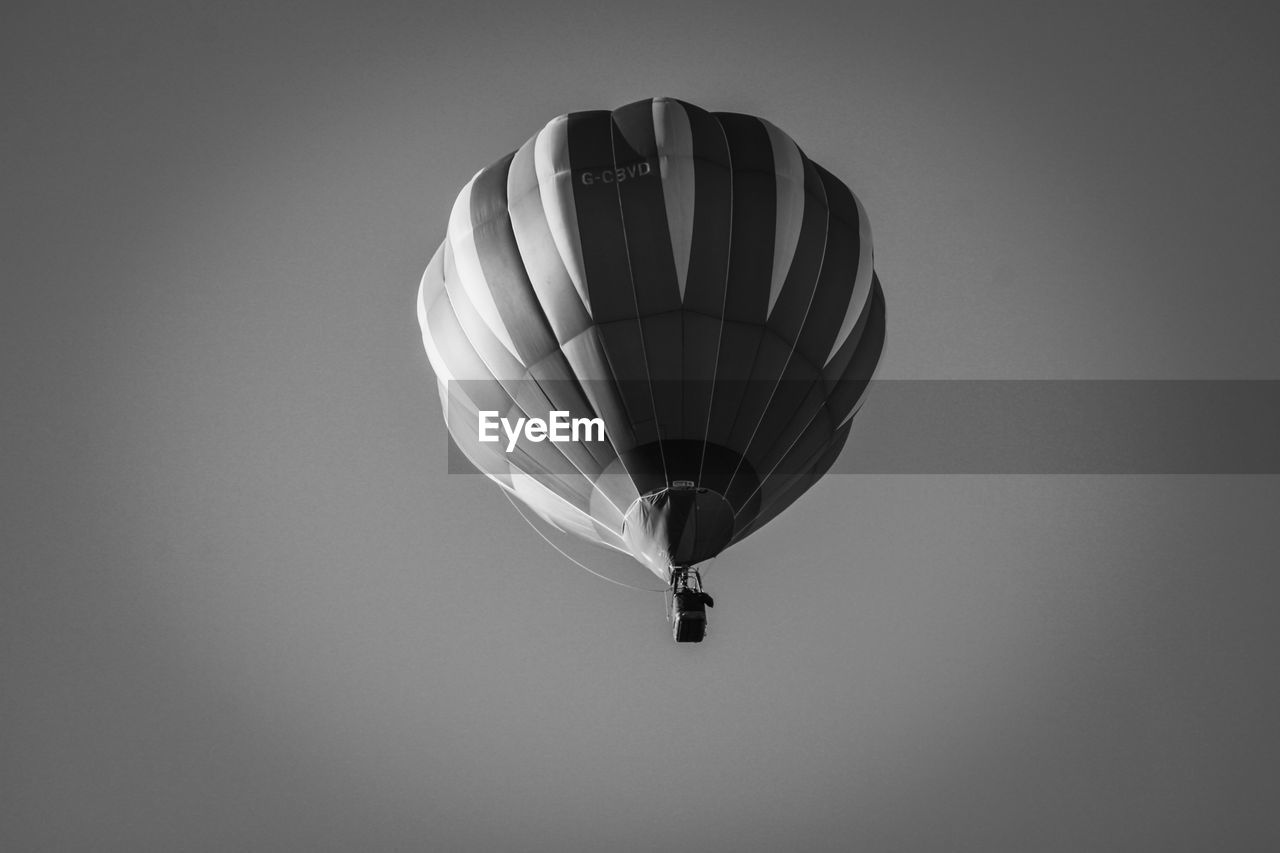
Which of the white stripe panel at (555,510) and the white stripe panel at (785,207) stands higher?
the white stripe panel at (785,207)

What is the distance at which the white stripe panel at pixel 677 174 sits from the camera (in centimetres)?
920

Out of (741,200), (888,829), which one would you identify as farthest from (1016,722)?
(741,200)

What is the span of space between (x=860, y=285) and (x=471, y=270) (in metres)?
2.73

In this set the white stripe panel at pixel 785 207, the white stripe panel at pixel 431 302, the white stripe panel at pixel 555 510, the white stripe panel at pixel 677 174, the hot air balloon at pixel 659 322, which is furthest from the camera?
the white stripe panel at pixel 431 302

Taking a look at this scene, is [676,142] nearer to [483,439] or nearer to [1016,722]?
[483,439]

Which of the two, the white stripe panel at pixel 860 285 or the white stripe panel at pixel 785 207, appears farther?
the white stripe panel at pixel 860 285

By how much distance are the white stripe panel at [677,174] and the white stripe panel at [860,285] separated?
132 centimetres

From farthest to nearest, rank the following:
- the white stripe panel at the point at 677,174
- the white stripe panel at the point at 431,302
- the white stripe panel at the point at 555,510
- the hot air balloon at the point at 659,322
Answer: the white stripe panel at the point at 431,302
the white stripe panel at the point at 555,510
the white stripe panel at the point at 677,174
the hot air balloon at the point at 659,322

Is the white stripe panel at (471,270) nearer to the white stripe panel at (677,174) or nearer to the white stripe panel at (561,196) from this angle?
the white stripe panel at (561,196)

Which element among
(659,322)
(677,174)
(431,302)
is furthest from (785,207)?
(431,302)

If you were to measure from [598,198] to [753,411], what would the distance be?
1747 mm

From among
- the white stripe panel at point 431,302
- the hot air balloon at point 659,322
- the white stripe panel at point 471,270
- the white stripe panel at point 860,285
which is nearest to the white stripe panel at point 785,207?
the hot air balloon at point 659,322

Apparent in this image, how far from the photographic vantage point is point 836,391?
9.92 metres

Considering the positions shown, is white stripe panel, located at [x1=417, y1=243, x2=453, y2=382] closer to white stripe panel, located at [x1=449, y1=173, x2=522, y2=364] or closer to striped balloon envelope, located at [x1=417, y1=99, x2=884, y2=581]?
striped balloon envelope, located at [x1=417, y1=99, x2=884, y2=581]
